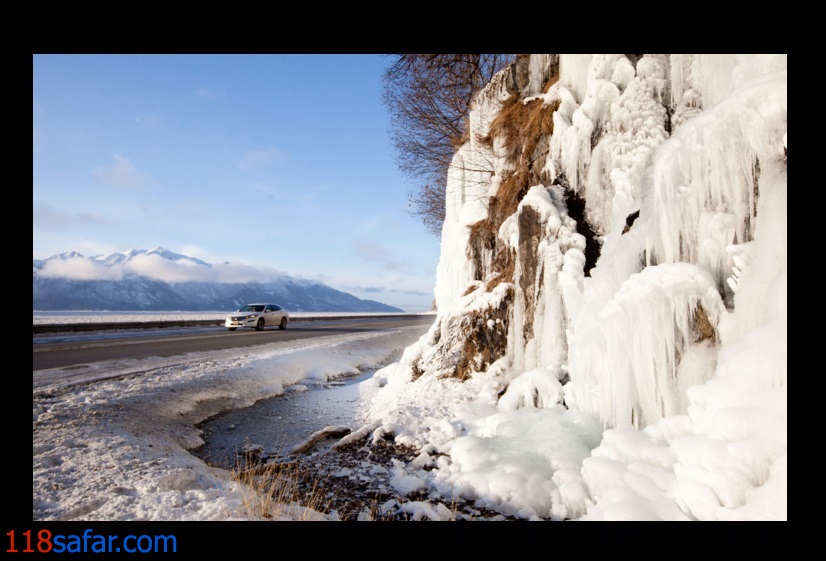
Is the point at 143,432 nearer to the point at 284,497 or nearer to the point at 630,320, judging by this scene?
the point at 284,497

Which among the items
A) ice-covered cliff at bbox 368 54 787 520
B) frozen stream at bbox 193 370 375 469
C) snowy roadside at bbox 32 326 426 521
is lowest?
frozen stream at bbox 193 370 375 469

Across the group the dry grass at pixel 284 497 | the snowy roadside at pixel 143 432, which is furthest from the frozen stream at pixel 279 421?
the dry grass at pixel 284 497

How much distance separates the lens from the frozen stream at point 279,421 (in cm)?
532

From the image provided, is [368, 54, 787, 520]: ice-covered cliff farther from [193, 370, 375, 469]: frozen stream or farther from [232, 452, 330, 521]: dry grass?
[232, 452, 330, 521]: dry grass

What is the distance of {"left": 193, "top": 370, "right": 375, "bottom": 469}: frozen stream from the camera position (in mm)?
5316

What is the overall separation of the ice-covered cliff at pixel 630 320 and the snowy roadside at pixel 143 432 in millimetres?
2220

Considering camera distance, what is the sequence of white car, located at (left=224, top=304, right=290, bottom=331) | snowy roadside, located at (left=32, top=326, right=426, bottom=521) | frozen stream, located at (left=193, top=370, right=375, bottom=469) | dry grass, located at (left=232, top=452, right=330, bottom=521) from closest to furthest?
dry grass, located at (left=232, top=452, right=330, bottom=521) < snowy roadside, located at (left=32, top=326, right=426, bottom=521) < frozen stream, located at (left=193, top=370, right=375, bottom=469) < white car, located at (left=224, top=304, right=290, bottom=331)

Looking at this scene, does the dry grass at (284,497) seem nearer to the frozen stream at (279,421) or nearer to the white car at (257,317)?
the frozen stream at (279,421)

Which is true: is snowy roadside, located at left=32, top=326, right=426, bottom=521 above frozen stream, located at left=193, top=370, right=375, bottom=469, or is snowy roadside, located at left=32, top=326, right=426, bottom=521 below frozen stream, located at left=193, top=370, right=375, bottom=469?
above

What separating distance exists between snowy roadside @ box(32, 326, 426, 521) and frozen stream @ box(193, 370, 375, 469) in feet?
1.02

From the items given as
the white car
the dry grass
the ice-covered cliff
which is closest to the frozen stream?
the ice-covered cliff

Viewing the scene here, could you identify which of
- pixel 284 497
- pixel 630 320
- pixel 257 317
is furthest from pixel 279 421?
pixel 257 317
